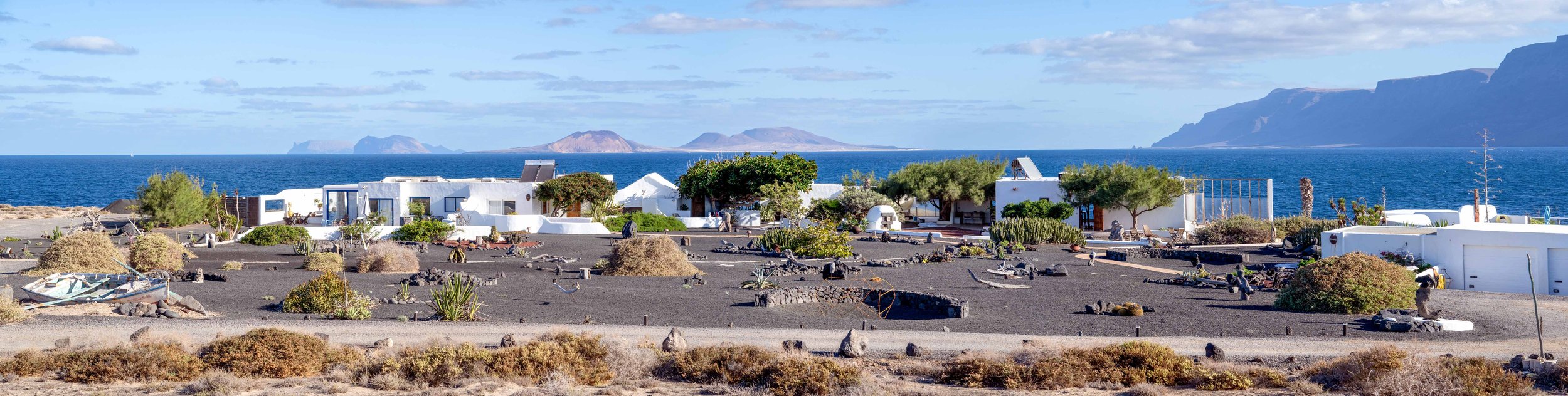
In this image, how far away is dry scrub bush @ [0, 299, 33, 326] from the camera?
1521cm

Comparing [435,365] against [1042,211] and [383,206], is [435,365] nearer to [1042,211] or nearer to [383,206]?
[1042,211]

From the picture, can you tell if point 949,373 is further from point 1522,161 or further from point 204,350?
point 1522,161

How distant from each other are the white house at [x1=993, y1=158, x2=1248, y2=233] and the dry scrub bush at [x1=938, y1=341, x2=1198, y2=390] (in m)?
25.4

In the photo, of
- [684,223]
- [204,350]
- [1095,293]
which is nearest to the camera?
[204,350]

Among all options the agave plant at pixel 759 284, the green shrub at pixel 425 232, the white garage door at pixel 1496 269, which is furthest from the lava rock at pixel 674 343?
the green shrub at pixel 425 232

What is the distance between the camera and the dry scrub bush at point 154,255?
2377 centimetres

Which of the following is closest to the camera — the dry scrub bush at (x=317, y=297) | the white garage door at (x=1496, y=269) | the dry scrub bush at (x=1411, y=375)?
the dry scrub bush at (x=1411, y=375)

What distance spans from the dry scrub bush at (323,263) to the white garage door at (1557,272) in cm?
2376

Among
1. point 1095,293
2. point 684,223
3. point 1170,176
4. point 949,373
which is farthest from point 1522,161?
point 949,373

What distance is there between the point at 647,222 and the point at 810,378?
28.6 meters

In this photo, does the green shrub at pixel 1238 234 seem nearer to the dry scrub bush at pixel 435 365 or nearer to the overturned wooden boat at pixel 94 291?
the dry scrub bush at pixel 435 365

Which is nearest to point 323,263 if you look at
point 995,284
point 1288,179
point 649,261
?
point 649,261

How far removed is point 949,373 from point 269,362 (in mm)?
7145

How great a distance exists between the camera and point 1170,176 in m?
37.1
